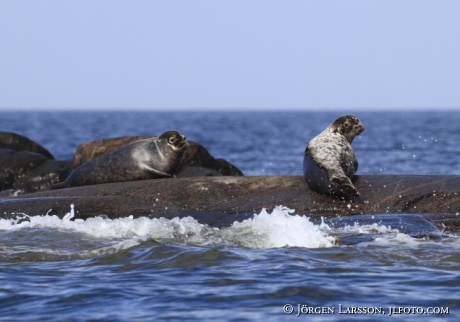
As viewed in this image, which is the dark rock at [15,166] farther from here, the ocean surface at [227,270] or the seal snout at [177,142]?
the ocean surface at [227,270]

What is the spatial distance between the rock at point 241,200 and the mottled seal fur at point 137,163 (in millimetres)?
1365

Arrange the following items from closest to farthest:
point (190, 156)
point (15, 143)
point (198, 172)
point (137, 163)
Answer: point (137, 163), point (198, 172), point (190, 156), point (15, 143)

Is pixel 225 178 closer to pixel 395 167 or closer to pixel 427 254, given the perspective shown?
pixel 427 254

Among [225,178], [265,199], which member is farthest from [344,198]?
[225,178]

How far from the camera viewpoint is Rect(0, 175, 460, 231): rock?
9539mm

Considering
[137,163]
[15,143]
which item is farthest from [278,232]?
[15,143]

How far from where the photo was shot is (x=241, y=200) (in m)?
9.96

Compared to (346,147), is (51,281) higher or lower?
lower

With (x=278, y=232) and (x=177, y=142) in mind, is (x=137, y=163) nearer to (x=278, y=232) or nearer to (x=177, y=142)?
(x=177, y=142)

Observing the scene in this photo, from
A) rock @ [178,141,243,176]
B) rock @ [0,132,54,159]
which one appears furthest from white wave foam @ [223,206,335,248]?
rock @ [0,132,54,159]

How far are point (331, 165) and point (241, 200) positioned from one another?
3.88 ft

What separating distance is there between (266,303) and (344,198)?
13.5 ft

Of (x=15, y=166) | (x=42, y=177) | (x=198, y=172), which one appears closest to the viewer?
(x=198, y=172)

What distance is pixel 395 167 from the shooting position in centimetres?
2403
